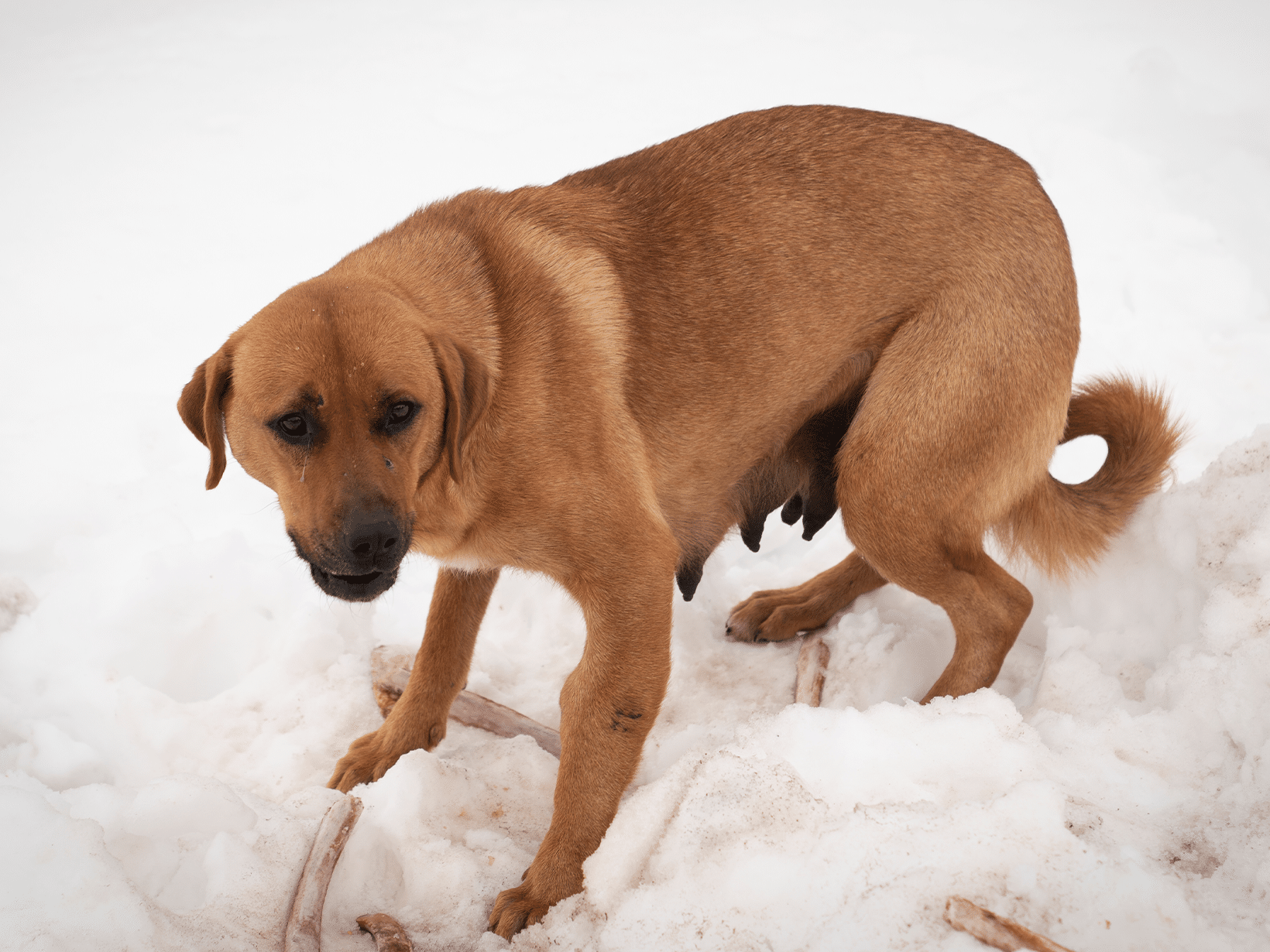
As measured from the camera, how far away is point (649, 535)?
108 inches

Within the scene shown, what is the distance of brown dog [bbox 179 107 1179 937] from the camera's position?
240 cm

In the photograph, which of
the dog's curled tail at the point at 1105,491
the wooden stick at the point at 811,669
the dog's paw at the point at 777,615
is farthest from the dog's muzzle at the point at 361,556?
the dog's curled tail at the point at 1105,491

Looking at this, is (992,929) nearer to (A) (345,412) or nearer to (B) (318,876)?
(B) (318,876)

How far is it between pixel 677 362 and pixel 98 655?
2.41m

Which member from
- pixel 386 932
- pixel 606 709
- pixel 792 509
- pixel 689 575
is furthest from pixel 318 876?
pixel 792 509

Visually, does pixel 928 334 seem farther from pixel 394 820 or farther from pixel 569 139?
pixel 569 139

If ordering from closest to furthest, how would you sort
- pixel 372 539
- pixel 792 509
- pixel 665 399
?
pixel 372 539, pixel 665 399, pixel 792 509

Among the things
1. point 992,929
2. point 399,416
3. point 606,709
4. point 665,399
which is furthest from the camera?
point 665,399

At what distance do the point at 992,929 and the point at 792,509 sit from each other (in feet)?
6.47

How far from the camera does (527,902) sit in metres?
2.55

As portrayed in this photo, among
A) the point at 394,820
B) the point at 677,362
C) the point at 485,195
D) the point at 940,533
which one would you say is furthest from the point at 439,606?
the point at 940,533

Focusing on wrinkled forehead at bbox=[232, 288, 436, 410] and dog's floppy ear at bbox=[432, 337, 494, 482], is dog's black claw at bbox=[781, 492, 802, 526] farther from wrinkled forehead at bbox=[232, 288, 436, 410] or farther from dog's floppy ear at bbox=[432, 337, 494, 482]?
wrinkled forehead at bbox=[232, 288, 436, 410]

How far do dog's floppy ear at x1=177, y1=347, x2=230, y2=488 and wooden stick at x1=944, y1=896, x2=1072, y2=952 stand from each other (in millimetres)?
2084

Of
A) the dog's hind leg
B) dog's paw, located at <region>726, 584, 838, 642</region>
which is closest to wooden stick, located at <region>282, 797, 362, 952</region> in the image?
dog's paw, located at <region>726, 584, 838, 642</region>
